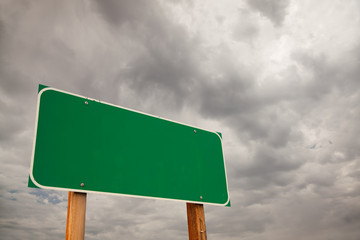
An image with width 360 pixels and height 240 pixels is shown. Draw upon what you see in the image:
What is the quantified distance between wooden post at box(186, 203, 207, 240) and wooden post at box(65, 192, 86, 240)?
1564 millimetres

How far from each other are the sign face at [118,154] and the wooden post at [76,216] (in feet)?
0.35

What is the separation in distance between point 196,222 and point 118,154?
58.8 inches

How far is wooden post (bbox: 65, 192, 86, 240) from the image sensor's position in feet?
8.26

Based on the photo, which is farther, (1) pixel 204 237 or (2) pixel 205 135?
(2) pixel 205 135

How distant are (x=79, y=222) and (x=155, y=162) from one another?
1112 mm

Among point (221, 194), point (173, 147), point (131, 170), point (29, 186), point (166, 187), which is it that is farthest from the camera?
point (221, 194)

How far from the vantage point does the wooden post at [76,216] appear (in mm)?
2518

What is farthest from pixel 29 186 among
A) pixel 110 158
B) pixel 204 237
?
pixel 204 237

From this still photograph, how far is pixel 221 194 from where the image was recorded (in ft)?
12.9

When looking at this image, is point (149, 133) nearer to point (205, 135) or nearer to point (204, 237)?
point (205, 135)

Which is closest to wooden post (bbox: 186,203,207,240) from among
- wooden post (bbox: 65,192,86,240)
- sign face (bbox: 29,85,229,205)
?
sign face (bbox: 29,85,229,205)

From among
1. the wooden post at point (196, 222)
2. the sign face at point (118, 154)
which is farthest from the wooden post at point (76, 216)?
the wooden post at point (196, 222)

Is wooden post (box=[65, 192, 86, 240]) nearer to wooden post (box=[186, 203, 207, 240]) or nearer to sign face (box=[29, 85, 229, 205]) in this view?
sign face (box=[29, 85, 229, 205])

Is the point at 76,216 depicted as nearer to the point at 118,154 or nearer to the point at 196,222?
the point at 118,154
